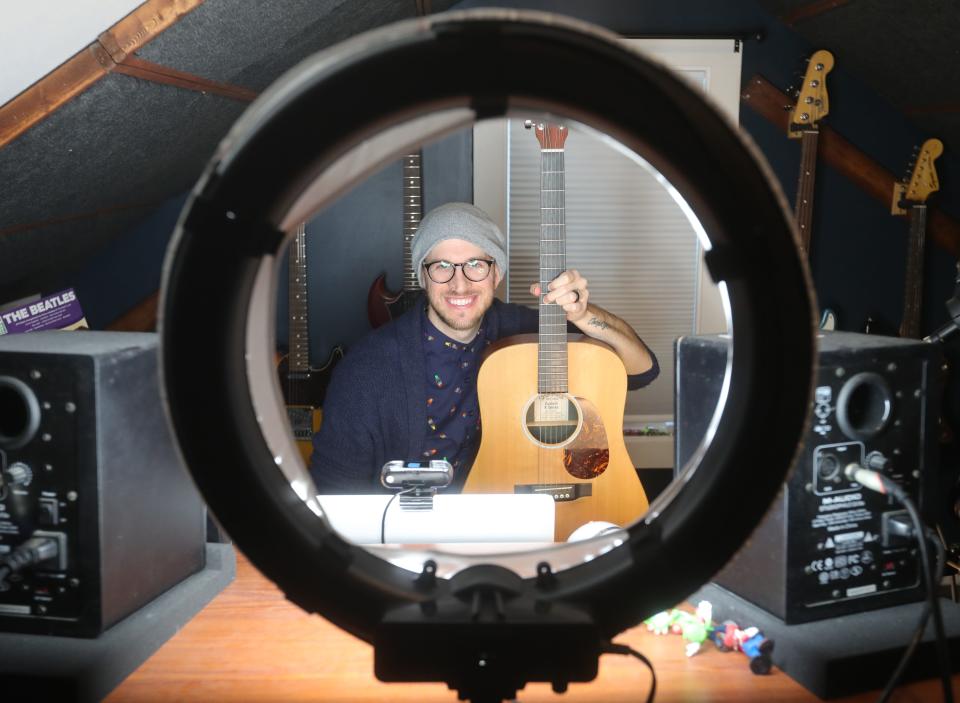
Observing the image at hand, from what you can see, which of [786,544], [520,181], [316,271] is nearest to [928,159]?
[520,181]

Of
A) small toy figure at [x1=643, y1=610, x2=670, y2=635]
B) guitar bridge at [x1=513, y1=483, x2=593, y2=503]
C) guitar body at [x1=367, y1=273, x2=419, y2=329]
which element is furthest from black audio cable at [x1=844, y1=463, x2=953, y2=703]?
guitar body at [x1=367, y1=273, x2=419, y2=329]

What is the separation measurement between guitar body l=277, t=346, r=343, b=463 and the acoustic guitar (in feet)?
3.58

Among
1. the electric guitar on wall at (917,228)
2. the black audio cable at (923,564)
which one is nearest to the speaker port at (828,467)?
the black audio cable at (923,564)

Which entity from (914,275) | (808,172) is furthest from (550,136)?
(914,275)

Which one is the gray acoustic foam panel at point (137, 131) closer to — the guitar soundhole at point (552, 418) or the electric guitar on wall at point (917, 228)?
the guitar soundhole at point (552, 418)

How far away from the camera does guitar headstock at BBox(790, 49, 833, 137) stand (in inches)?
120

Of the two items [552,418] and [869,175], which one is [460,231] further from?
[869,175]

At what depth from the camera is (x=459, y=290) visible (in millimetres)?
1954

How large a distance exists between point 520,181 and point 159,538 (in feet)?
7.97

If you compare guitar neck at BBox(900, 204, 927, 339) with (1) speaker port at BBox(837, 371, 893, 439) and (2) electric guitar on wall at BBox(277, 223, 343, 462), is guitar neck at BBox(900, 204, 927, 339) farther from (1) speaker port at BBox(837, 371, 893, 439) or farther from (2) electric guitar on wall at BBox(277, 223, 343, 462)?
(1) speaker port at BBox(837, 371, 893, 439)

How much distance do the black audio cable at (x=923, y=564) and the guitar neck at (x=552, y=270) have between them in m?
1.05

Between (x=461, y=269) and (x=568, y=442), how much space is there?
1.69 feet

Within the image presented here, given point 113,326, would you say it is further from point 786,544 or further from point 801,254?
point 801,254

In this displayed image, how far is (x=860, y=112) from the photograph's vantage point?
10.8 feet
